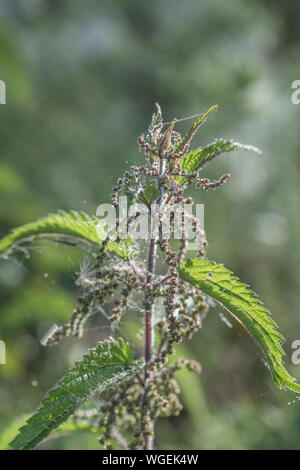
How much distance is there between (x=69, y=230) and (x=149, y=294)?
0.73ft

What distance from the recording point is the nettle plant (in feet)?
2.64

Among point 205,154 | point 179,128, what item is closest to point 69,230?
point 205,154

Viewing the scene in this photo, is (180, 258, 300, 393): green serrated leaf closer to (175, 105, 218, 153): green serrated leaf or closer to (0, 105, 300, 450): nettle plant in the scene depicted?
(0, 105, 300, 450): nettle plant

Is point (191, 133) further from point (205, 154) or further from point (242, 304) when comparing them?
point (242, 304)

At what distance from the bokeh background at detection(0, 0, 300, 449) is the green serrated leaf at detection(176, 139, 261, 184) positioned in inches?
22.8

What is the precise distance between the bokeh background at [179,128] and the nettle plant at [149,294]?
1.51ft

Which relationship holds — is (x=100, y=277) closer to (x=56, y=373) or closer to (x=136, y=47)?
(x=56, y=373)

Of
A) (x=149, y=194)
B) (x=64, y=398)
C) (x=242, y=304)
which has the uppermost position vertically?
(x=149, y=194)

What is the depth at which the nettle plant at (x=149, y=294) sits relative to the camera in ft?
2.64

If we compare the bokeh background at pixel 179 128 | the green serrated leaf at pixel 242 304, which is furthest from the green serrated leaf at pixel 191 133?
the bokeh background at pixel 179 128

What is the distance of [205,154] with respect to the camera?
84 centimetres

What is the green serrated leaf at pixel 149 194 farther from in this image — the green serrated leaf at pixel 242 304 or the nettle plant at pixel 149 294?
the green serrated leaf at pixel 242 304

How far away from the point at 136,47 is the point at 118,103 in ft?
2.01

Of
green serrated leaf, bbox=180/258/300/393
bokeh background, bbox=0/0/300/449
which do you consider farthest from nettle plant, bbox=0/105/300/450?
bokeh background, bbox=0/0/300/449
